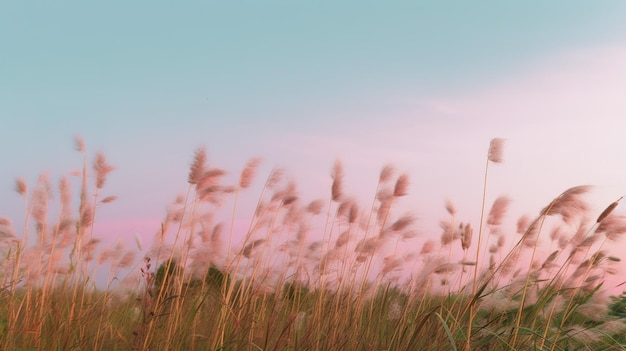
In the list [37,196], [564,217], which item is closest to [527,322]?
[564,217]

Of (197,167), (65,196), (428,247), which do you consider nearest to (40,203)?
(65,196)

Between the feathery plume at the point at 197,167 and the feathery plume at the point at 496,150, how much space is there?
5.94 feet

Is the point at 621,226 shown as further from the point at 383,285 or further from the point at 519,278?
the point at 383,285

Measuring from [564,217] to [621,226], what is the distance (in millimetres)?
648

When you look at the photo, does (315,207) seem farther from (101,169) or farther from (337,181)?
(101,169)

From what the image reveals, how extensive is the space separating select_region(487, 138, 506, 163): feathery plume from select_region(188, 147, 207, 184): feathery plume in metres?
1.81

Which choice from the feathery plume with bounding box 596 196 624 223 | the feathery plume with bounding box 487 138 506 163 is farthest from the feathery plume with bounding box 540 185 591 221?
the feathery plume with bounding box 487 138 506 163

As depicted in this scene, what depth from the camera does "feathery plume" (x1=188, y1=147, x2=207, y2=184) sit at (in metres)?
4.02

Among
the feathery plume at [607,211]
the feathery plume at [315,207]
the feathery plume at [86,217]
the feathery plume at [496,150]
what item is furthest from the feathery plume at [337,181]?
the feathery plume at [607,211]

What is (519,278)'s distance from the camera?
3842 millimetres

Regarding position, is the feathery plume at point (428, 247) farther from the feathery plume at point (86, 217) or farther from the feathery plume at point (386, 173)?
the feathery plume at point (86, 217)

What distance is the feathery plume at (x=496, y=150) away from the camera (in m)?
3.94

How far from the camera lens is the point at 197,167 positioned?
403 centimetres

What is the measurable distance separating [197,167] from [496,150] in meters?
1.89
